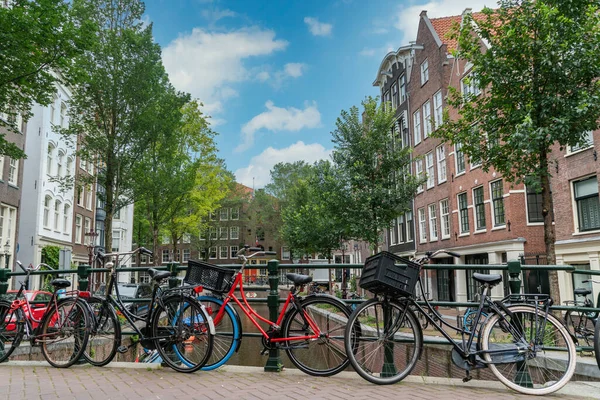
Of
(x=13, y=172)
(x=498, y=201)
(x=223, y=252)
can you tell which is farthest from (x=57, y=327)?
(x=223, y=252)

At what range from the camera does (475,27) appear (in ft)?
40.9

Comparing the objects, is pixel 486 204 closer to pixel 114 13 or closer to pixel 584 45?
pixel 584 45

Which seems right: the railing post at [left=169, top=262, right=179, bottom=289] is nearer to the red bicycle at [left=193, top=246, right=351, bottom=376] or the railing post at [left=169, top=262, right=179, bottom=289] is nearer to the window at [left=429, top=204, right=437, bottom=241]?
the red bicycle at [left=193, top=246, right=351, bottom=376]

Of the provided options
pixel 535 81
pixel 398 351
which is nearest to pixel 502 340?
pixel 398 351

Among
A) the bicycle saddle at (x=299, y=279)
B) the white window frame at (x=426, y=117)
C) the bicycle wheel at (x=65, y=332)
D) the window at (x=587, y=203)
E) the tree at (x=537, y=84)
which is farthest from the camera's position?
the white window frame at (x=426, y=117)

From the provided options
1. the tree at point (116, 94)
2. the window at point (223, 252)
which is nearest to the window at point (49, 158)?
the tree at point (116, 94)

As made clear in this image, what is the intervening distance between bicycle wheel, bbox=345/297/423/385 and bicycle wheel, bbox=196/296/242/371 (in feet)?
3.95

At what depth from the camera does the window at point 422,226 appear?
98.9 feet

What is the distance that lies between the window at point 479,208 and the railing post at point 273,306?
20421mm

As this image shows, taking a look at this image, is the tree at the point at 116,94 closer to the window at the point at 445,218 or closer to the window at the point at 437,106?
the window at the point at 437,106

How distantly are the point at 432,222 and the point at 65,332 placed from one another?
25.7m

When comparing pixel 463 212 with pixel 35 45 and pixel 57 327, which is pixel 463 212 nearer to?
pixel 35 45

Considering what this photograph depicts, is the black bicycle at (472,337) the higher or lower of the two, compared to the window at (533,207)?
lower

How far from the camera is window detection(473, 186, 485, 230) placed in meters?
23.8
